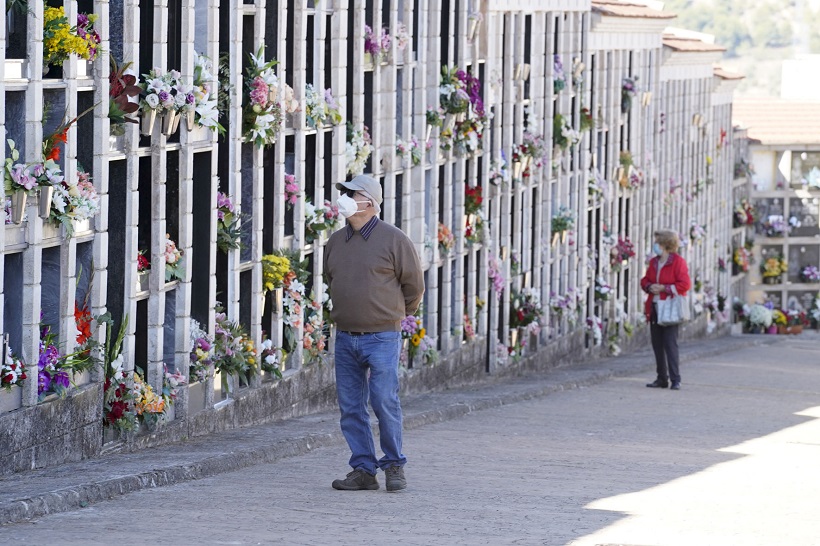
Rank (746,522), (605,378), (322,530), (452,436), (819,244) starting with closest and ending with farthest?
(322,530)
(746,522)
(452,436)
(605,378)
(819,244)

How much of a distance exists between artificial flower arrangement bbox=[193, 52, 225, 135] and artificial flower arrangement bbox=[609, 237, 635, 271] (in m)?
12.6

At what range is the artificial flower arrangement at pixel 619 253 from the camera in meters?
22.1

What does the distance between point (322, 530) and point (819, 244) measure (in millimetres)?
26959

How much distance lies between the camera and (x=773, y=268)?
1288 inches

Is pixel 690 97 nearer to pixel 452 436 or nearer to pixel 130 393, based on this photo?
pixel 452 436

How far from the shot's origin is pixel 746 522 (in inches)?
305

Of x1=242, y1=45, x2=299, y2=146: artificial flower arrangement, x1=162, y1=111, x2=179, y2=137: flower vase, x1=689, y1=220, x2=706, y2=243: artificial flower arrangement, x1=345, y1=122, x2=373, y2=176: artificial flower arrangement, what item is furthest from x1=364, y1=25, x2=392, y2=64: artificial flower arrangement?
x1=689, y1=220, x2=706, y2=243: artificial flower arrangement

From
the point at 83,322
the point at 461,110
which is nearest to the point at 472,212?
the point at 461,110

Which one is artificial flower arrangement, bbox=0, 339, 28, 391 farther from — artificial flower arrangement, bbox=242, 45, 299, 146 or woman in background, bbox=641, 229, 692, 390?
woman in background, bbox=641, 229, 692, 390

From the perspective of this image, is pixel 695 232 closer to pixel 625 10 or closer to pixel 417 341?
pixel 625 10

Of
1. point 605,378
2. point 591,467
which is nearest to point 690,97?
point 605,378

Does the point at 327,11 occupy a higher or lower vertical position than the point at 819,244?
higher

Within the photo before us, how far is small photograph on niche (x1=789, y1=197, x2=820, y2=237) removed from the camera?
32.8 metres

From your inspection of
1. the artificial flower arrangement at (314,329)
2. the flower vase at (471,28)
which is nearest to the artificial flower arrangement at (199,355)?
the artificial flower arrangement at (314,329)
